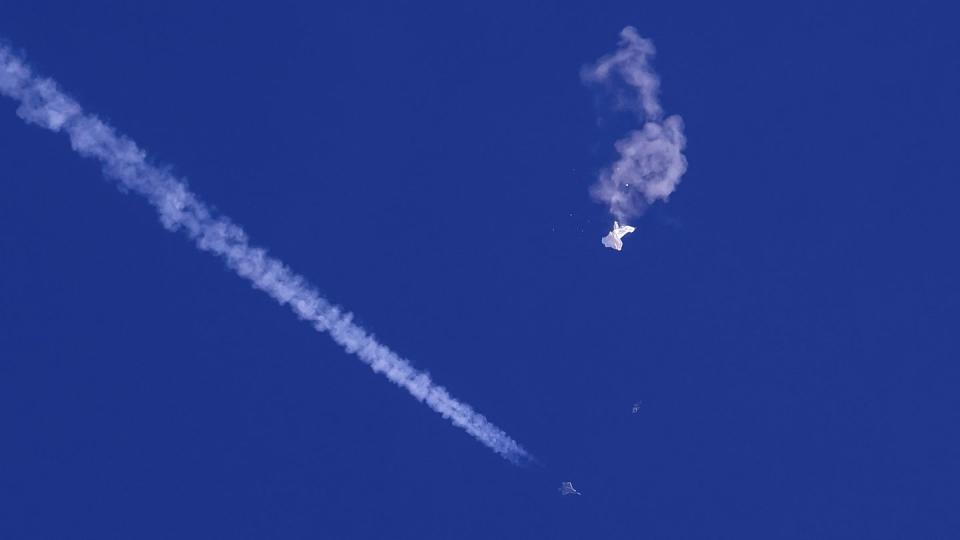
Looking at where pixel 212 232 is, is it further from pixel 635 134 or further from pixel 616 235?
pixel 635 134

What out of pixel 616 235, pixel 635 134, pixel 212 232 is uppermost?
pixel 635 134

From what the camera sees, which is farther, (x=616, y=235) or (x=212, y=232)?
(x=616, y=235)

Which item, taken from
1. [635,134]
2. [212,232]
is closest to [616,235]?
[635,134]

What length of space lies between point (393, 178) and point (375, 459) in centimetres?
1247

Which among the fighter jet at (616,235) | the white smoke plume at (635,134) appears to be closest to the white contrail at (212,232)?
the fighter jet at (616,235)

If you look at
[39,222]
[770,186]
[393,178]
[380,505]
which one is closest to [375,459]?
[380,505]

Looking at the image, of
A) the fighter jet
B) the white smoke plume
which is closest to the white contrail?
the fighter jet

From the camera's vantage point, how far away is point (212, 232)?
164 ft

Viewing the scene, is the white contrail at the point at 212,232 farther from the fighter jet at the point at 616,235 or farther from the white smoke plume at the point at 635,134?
the white smoke plume at the point at 635,134

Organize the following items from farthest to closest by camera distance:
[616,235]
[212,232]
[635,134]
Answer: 1. [616,235]
2. [635,134]
3. [212,232]

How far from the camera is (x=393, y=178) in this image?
52.3 meters

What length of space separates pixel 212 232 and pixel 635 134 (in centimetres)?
1896

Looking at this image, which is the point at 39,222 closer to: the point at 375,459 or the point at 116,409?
the point at 116,409

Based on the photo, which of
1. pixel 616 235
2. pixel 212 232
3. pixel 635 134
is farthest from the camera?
pixel 616 235
